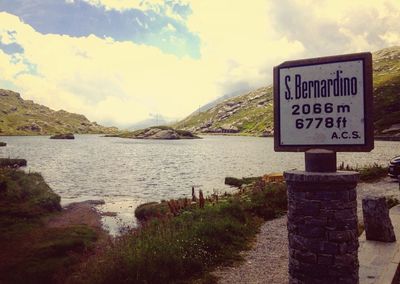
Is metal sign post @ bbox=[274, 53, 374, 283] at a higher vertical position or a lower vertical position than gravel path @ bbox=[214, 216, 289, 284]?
higher

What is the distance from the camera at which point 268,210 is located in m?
18.8

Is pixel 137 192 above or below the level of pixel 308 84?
below

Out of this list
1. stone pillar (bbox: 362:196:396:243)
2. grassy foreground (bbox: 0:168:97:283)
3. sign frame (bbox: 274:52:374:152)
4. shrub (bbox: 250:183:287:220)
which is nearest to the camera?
sign frame (bbox: 274:52:374:152)

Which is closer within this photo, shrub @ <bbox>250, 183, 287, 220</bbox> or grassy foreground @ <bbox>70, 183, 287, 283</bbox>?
grassy foreground @ <bbox>70, 183, 287, 283</bbox>

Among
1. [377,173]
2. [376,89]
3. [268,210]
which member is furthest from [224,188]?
[376,89]

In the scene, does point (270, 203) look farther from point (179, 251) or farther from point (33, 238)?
point (33, 238)

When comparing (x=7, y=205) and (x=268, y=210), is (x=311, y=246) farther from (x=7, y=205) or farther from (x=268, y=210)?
(x=7, y=205)

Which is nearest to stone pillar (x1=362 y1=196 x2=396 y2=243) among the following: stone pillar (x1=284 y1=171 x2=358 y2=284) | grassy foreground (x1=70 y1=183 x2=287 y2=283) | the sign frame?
grassy foreground (x1=70 y1=183 x2=287 y2=283)

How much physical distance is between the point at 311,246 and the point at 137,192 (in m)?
39.9

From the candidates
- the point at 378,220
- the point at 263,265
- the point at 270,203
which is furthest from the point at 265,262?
the point at 270,203

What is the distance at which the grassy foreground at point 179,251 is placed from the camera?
1109 cm

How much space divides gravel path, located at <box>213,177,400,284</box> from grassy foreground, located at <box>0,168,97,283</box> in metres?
7.34

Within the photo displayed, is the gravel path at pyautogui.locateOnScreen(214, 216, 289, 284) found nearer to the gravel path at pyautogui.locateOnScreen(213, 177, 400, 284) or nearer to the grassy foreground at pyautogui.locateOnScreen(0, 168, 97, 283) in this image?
the gravel path at pyautogui.locateOnScreen(213, 177, 400, 284)

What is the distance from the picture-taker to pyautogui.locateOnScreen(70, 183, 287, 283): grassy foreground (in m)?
11.1
